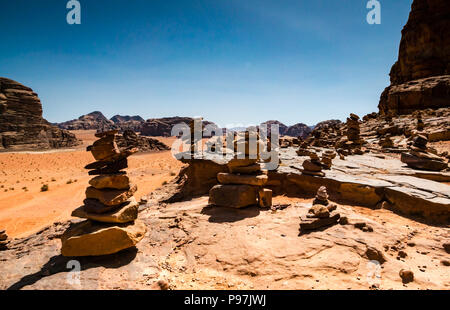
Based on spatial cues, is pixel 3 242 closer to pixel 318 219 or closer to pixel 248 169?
pixel 248 169

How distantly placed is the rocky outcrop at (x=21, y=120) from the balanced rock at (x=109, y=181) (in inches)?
1993

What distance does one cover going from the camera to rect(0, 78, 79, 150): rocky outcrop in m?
41.9

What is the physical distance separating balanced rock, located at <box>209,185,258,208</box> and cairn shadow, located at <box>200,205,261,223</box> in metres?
0.15

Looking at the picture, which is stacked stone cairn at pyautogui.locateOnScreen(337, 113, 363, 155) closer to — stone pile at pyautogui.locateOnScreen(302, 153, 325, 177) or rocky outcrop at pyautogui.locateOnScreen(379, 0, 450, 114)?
stone pile at pyautogui.locateOnScreen(302, 153, 325, 177)

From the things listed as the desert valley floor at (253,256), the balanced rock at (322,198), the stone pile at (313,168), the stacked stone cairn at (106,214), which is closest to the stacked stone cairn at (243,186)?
the desert valley floor at (253,256)

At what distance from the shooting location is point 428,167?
8883mm

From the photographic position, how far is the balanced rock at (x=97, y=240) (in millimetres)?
4371

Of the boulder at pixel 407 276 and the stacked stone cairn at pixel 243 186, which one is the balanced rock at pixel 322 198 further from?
the boulder at pixel 407 276

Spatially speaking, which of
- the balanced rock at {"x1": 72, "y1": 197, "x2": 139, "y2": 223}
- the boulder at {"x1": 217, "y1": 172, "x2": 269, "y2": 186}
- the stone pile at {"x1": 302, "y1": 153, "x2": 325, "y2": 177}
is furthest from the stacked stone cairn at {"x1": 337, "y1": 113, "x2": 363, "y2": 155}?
the balanced rock at {"x1": 72, "y1": 197, "x2": 139, "y2": 223}

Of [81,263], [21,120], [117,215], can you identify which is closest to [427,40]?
[117,215]

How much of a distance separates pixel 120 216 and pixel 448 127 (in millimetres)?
22339

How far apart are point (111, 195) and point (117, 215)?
522mm

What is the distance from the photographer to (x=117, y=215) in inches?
185
